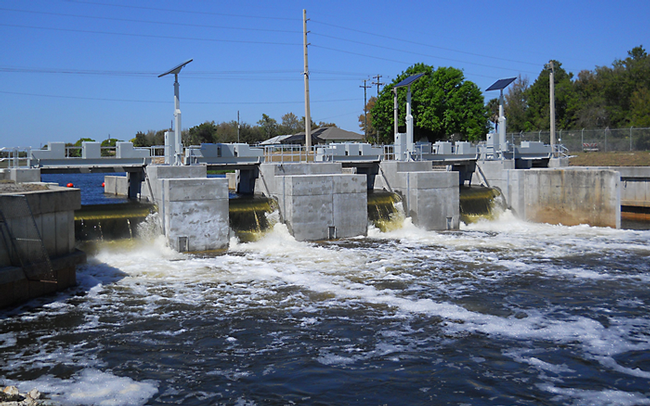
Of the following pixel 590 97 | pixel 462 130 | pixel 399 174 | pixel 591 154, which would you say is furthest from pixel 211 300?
pixel 590 97

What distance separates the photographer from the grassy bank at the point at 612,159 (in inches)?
1452

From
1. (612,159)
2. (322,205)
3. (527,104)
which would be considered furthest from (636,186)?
(527,104)

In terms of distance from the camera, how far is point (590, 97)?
6731 centimetres

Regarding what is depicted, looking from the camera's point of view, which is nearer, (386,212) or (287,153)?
(386,212)

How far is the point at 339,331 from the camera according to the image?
1045 cm

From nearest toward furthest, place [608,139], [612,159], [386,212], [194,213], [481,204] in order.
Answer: [194,213] → [386,212] → [481,204] → [612,159] → [608,139]

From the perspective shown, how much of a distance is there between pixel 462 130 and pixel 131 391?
171 feet

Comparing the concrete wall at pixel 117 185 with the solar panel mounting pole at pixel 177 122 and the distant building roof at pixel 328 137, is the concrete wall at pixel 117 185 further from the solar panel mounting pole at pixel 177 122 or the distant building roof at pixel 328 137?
the distant building roof at pixel 328 137

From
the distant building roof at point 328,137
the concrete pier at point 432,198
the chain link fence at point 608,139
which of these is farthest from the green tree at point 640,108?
the concrete pier at point 432,198

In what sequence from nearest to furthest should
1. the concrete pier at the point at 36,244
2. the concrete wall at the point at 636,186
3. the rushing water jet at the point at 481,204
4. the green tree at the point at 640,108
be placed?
1. the concrete pier at the point at 36,244
2. the rushing water jet at the point at 481,204
3. the concrete wall at the point at 636,186
4. the green tree at the point at 640,108

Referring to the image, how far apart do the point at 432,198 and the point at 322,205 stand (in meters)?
5.59

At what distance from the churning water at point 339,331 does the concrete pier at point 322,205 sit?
329cm

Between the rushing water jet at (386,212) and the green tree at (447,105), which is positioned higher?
the green tree at (447,105)

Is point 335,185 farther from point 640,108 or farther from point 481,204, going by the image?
point 640,108
